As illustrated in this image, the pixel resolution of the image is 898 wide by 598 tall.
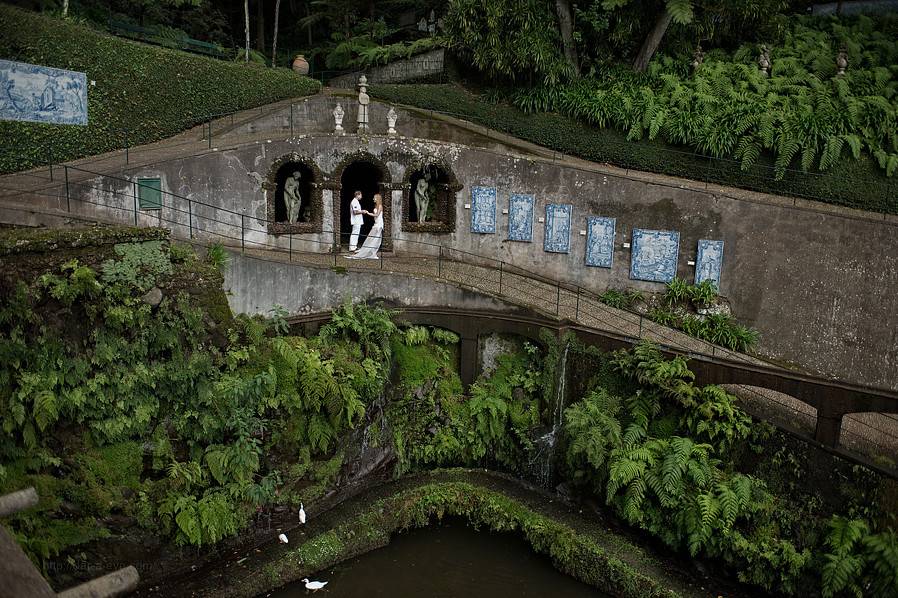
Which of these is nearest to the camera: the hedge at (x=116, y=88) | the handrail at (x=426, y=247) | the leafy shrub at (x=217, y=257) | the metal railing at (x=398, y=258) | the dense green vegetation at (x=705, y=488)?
the dense green vegetation at (x=705, y=488)

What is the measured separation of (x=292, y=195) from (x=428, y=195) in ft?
12.8

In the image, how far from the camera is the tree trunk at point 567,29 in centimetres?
2402

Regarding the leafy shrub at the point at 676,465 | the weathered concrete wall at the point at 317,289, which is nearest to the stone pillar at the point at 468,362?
the weathered concrete wall at the point at 317,289

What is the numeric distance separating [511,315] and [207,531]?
7.88m

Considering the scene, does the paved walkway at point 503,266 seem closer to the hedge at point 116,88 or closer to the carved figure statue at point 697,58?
the hedge at point 116,88

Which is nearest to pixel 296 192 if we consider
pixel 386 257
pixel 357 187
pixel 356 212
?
pixel 356 212

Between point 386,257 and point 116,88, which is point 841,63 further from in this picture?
point 116,88

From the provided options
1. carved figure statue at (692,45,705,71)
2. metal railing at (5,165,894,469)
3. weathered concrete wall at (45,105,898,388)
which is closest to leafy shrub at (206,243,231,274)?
metal railing at (5,165,894,469)

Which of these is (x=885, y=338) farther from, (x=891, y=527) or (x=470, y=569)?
(x=470, y=569)

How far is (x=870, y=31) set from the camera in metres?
25.8

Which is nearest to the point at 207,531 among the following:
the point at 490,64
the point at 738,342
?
the point at 738,342

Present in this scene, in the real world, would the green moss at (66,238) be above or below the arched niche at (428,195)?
below

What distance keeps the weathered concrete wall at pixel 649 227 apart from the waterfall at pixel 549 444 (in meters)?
3.88

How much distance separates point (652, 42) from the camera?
24078mm
